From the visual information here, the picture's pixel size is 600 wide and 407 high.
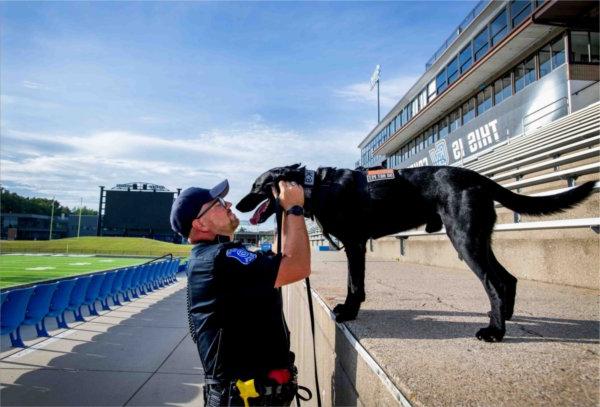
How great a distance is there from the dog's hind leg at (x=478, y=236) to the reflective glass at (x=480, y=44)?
17.3 metres

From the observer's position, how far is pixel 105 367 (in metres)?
5.08

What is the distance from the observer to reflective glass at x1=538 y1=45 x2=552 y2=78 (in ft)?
43.2

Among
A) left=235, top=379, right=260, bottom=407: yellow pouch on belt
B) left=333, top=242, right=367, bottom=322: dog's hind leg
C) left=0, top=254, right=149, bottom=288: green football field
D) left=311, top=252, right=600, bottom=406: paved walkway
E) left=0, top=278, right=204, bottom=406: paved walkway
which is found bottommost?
left=0, top=254, right=149, bottom=288: green football field

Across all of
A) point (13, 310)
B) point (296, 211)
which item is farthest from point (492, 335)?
point (13, 310)

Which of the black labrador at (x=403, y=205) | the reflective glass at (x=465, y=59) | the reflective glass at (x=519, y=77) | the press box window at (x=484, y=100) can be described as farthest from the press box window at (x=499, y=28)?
the black labrador at (x=403, y=205)

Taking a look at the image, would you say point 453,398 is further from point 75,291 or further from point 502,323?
point 75,291

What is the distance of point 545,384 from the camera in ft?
4.00

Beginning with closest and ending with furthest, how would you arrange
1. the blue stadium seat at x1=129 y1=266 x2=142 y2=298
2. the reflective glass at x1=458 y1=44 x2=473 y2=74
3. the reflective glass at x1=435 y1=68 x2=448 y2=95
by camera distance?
the blue stadium seat at x1=129 y1=266 x2=142 y2=298 → the reflective glass at x1=458 y1=44 x2=473 y2=74 → the reflective glass at x1=435 y1=68 x2=448 y2=95

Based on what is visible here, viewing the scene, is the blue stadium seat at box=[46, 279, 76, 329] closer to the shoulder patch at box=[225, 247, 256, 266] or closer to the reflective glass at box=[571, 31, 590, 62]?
the shoulder patch at box=[225, 247, 256, 266]

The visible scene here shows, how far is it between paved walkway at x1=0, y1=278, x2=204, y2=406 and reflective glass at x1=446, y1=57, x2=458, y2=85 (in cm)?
1892

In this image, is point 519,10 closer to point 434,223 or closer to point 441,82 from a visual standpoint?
point 441,82

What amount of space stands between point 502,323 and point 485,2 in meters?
19.2

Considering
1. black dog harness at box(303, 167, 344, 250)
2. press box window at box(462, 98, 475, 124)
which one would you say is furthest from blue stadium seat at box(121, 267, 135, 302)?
press box window at box(462, 98, 475, 124)

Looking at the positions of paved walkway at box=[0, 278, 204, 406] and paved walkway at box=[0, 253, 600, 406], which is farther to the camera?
paved walkway at box=[0, 278, 204, 406]
